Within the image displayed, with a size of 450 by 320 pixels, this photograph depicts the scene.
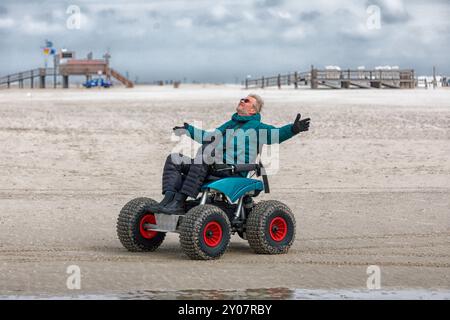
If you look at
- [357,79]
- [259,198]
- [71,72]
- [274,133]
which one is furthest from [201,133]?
[71,72]

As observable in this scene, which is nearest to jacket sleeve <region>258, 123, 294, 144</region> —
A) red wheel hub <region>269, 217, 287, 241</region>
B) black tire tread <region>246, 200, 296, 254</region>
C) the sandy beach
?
black tire tread <region>246, 200, 296, 254</region>

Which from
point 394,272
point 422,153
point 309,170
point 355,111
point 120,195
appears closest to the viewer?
point 394,272

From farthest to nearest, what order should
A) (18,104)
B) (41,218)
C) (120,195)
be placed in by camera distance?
1. (18,104)
2. (120,195)
3. (41,218)

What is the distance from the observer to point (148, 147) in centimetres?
2103

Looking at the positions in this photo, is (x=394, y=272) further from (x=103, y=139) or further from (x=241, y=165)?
(x=103, y=139)

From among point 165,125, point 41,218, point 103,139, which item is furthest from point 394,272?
point 165,125

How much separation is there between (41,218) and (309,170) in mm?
6493

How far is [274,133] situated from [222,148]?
539mm

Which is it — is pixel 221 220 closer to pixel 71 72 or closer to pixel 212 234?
pixel 212 234

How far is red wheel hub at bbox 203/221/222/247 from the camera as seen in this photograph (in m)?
10.1

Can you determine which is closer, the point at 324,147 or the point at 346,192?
the point at 346,192

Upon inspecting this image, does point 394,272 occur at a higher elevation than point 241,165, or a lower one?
lower

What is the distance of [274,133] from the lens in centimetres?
1047

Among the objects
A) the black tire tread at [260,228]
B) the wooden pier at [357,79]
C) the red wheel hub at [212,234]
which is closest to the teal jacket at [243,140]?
the black tire tread at [260,228]
